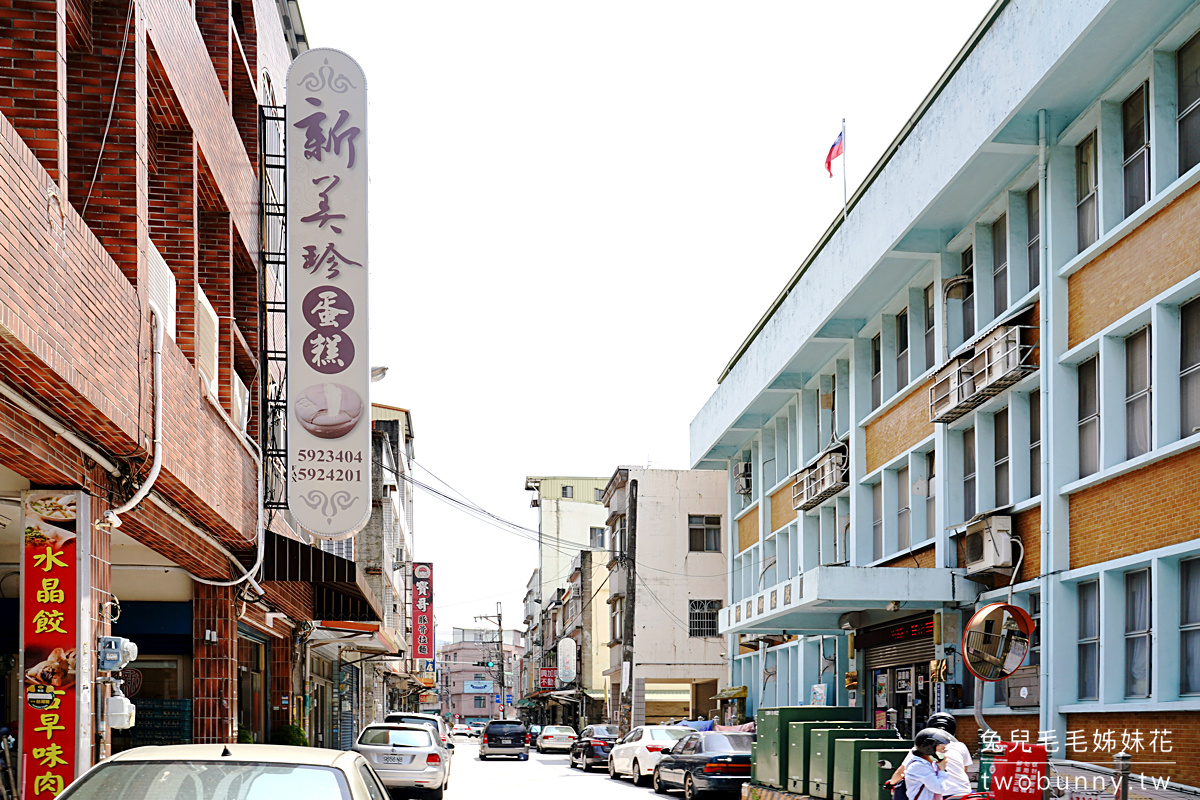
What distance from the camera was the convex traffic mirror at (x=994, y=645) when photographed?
1631 cm

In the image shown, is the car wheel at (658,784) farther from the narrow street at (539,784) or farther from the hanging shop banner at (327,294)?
the hanging shop banner at (327,294)

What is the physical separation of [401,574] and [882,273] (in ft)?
143

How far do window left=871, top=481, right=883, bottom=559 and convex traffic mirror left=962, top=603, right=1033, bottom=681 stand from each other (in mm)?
9419

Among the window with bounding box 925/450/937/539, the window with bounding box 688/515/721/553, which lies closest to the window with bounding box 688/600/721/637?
the window with bounding box 688/515/721/553

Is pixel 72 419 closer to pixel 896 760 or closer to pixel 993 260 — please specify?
pixel 896 760

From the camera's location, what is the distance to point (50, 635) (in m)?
9.98

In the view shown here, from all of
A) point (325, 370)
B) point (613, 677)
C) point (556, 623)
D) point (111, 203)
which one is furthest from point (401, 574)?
point (111, 203)

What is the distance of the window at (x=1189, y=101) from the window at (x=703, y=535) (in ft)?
125

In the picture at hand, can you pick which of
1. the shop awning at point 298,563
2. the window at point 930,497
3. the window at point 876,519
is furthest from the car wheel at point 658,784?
the shop awning at point 298,563

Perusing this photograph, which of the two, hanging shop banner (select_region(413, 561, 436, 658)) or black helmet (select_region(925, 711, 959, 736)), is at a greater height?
black helmet (select_region(925, 711, 959, 736))

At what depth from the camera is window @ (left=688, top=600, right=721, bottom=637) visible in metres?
51.3

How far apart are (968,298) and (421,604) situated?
1843 inches

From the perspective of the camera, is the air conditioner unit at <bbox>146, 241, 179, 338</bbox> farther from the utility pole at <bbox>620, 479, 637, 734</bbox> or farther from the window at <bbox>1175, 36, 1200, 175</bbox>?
A: the utility pole at <bbox>620, 479, 637, 734</bbox>

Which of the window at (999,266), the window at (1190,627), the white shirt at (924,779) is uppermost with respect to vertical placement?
the window at (999,266)
